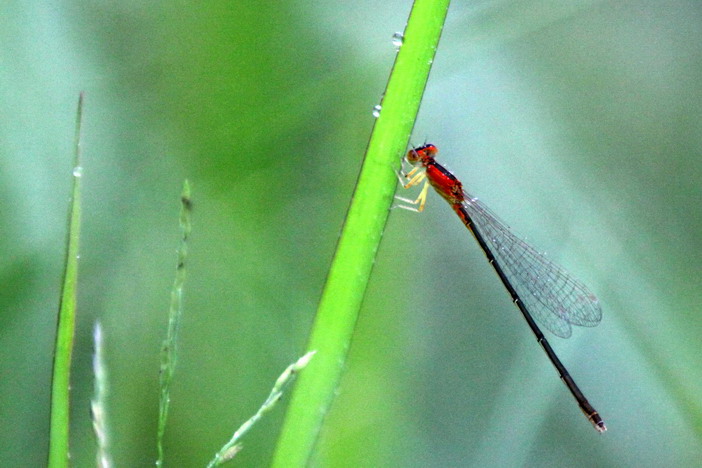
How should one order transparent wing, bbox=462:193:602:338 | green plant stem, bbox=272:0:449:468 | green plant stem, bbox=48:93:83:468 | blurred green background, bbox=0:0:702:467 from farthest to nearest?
transparent wing, bbox=462:193:602:338 → blurred green background, bbox=0:0:702:467 → green plant stem, bbox=272:0:449:468 → green plant stem, bbox=48:93:83:468

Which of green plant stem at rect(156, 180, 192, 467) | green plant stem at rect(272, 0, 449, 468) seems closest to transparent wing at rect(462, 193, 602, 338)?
green plant stem at rect(272, 0, 449, 468)

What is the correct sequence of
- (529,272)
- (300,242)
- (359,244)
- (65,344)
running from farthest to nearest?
(529,272) < (300,242) < (359,244) < (65,344)

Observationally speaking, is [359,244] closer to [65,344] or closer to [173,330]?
[173,330]

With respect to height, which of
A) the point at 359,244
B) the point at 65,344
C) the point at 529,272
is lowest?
the point at 65,344

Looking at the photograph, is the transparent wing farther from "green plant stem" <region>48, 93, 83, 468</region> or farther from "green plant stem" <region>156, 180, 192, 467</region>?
"green plant stem" <region>48, 93, 83, 468</region>

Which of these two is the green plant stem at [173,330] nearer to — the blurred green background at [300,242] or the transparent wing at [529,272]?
the blurred green background at [300,242]

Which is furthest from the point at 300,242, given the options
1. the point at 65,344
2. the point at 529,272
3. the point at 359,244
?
the point at 65,344
